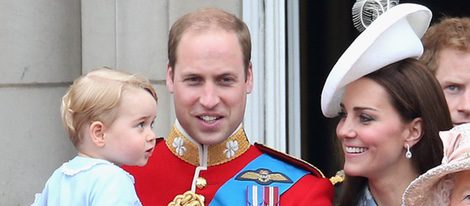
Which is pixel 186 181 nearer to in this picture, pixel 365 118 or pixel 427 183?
pixel 365 118

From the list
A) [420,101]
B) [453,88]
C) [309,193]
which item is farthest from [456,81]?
[309,193]

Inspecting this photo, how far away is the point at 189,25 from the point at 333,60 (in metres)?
2.32

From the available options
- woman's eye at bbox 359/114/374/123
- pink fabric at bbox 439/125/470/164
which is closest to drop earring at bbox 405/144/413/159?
woman's eye at bbox 359/114/374/123

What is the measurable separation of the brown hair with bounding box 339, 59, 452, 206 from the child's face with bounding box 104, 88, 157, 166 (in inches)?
25.5

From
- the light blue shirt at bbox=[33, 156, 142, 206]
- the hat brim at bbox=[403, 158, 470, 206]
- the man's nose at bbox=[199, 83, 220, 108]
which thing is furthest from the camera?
the man's nose at bbox=[199, 83, 220, 108]

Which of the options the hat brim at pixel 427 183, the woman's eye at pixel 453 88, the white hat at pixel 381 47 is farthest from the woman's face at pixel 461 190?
the woman's eye at pixel 453 88

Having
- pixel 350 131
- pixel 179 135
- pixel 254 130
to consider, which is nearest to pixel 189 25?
pixel 179 135

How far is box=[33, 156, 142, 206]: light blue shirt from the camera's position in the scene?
3160 mm

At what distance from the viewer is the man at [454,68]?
11.8ft

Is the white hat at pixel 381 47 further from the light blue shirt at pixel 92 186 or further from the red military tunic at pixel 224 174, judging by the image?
the light blue shirt at pixel 92 186

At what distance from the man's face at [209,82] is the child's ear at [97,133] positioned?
1.14ft

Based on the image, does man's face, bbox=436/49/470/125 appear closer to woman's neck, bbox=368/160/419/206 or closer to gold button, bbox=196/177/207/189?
woman's neck, bbox=368/160/419/206

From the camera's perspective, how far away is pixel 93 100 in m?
3.26

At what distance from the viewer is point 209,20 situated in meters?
3.64
